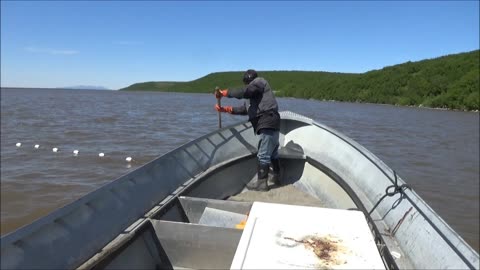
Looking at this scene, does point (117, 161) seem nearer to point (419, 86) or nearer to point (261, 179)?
point (261, 179)

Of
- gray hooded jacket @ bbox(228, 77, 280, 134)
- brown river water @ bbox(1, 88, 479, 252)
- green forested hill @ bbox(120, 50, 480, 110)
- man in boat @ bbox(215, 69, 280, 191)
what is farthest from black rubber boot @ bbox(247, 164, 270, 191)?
green forested hill @ bbox(120, 50, 480, 110)

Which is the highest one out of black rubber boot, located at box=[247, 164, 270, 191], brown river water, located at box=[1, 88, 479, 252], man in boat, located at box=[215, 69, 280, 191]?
man in boat, located at box=[215, 69, 280, 191]

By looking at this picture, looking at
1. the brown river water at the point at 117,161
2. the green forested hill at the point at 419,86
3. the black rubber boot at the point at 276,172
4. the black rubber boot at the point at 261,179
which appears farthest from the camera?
the green forested hill at the point at 419,86

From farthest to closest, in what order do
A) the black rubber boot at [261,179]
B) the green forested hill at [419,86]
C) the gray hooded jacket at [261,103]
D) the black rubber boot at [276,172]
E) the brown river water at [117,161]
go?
the green forested hill at [419,86], the brown river water at [117,161], the black rubber boot at [276,172], the black rubber boot at [261,179], the gray hooded jacket at [261,103]

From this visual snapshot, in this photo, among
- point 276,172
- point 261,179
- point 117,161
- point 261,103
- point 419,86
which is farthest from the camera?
point 419,86

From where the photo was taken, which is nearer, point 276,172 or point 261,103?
point 261,103

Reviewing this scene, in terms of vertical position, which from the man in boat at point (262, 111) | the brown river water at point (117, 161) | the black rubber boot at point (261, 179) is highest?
the man in boat at point (262, 111)

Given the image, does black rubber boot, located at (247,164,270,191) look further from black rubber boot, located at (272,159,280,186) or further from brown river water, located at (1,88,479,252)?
brown river water, located at (1,88,479,252)

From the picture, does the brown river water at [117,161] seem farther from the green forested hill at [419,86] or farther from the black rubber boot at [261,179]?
the green forested hill at [419,86]

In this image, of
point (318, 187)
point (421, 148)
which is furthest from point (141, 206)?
point (421, 148)

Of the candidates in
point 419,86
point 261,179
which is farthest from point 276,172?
point 419,86

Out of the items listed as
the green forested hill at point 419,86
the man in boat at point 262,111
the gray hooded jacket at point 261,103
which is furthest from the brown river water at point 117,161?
the green forested hill at point 419,86

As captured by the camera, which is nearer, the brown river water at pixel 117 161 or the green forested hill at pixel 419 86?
the brown river water at pixel 117 161

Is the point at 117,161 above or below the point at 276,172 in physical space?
below
